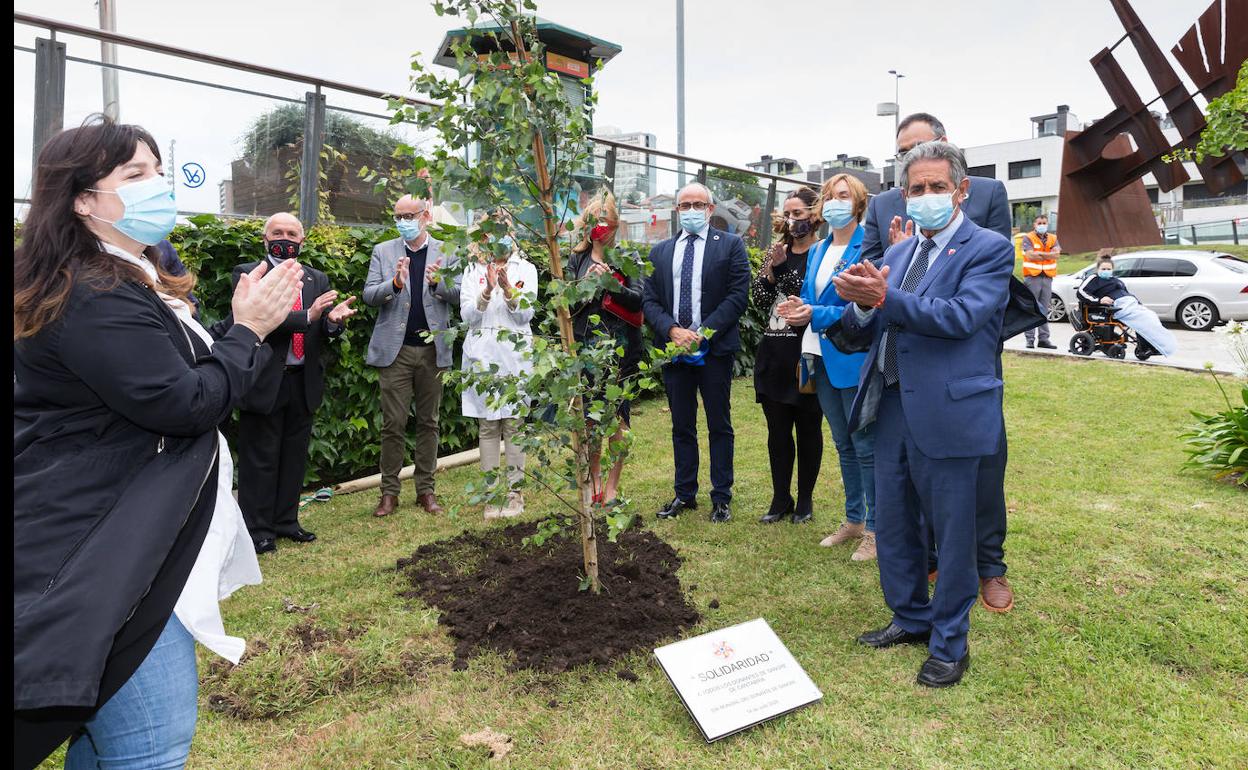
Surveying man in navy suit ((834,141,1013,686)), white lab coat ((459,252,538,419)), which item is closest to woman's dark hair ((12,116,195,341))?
man in navy suit ((834,141,1013,686))

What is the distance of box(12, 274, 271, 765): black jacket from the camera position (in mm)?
1495

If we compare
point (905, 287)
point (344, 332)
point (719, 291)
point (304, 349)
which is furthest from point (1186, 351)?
point (304, 349)

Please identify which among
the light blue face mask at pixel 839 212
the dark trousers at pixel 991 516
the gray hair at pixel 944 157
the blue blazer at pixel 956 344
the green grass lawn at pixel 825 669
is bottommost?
the green grass lawn at pixel 825 669

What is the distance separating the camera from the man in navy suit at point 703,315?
5.18 metres

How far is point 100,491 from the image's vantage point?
1.66 metres

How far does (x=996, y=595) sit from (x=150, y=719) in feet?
11.8

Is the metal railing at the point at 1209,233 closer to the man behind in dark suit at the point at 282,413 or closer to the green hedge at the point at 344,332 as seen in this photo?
the green hedge at the point at 344,332

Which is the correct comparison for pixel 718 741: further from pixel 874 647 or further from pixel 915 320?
pixel 915 320

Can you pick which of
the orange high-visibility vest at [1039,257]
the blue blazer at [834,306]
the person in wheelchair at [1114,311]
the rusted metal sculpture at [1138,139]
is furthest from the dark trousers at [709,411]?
the rusted metal sculpture at [1138,139]

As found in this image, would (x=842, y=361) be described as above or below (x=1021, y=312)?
below

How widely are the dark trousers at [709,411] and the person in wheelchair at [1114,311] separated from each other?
937cm

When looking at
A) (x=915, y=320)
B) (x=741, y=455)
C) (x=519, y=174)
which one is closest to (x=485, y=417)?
(x=519, y=174)

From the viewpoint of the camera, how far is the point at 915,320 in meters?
2.92

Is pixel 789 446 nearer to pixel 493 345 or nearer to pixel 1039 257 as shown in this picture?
pixel 493 345
